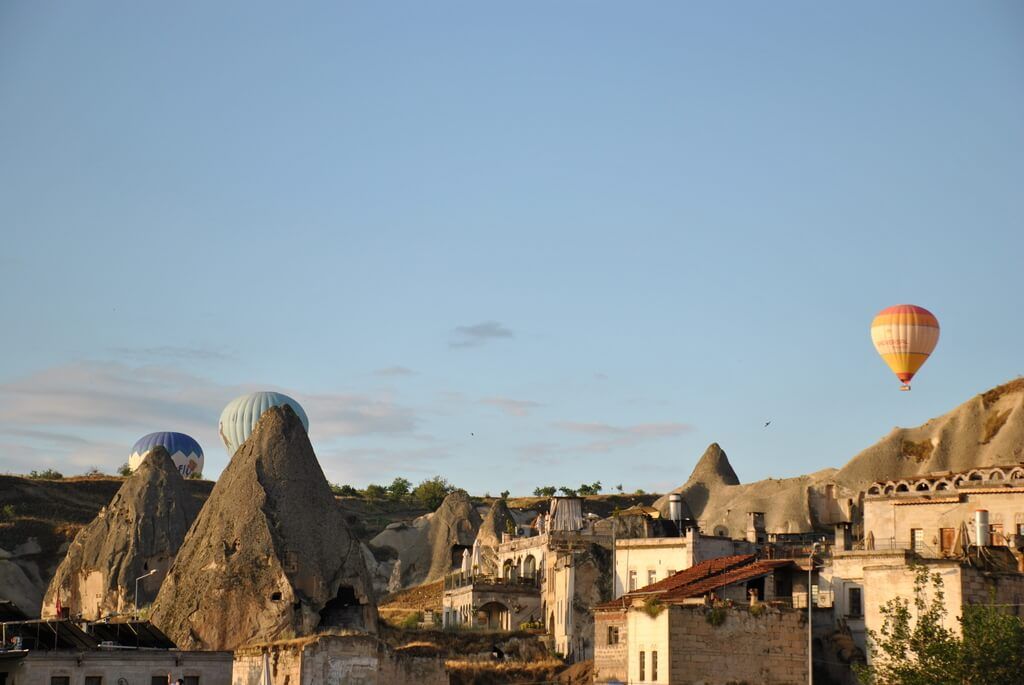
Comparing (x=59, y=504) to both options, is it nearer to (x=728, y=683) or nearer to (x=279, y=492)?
(x=279, y=492)

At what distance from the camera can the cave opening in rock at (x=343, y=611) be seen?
57.0 metres

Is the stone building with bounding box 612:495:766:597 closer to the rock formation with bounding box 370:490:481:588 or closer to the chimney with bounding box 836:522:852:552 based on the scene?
the chimney with bounding box 836:522:852:552

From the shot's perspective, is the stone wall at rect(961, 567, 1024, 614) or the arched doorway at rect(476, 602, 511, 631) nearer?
the stone wall at rect(961, 567, 1024, 614)

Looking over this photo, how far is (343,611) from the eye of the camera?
57.8m

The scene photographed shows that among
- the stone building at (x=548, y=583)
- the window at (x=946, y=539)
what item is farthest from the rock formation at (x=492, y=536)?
the window at (x=946, y=539)

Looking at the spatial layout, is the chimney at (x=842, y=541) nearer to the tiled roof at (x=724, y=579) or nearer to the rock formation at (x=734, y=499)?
the tiled roof at (x=724, y=579)

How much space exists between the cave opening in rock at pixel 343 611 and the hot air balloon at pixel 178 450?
72.9 meters

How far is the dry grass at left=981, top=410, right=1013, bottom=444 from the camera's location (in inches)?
3812

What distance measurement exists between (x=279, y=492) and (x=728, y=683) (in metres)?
22.6

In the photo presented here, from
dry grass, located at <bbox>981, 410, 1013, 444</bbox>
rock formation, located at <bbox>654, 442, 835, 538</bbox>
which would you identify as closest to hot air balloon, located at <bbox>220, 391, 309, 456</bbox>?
rock formation, located at <bbox>654, 442, 835, 538</bbox>

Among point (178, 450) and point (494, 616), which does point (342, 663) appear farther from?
point (178, 450)

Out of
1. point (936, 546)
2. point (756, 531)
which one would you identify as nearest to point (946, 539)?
point (936, 546)

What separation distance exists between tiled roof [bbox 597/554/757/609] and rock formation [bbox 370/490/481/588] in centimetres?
4118

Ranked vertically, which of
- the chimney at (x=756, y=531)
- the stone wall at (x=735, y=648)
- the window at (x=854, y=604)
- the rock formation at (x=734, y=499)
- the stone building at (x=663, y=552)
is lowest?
the stone wall at (x=735, y=648)
